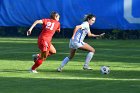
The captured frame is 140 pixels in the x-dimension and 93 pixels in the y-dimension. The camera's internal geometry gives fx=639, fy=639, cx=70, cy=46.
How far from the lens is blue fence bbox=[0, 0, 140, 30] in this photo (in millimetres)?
39781

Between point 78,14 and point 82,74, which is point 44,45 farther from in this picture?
point 78,14

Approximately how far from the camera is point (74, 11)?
134ft

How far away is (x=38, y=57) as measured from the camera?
60.6ft

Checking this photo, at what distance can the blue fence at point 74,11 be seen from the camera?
39781mm

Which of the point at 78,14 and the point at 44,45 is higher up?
the point at 44,45

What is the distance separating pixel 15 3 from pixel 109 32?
647cm

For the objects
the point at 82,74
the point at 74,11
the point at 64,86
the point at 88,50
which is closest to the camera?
the point at 64,86

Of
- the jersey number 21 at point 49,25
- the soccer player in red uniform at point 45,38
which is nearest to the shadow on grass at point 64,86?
the soccer player in red uniform at point 45,38

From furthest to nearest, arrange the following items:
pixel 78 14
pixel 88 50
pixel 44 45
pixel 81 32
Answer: pixel 78 14 < pixel 88 50 < pixel 81 32 < pixel 44 45

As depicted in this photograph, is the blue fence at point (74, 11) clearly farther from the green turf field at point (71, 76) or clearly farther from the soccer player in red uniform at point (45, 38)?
the soccer player in red uniform at point (45, 38)

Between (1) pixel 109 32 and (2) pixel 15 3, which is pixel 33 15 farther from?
(1) pixel 109 32

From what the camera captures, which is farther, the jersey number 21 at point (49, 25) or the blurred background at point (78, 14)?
the blurred background at point (78, 14)

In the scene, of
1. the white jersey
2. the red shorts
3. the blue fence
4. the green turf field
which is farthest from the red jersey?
the blue fence

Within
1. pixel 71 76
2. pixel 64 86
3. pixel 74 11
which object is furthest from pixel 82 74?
pixel 74 11
